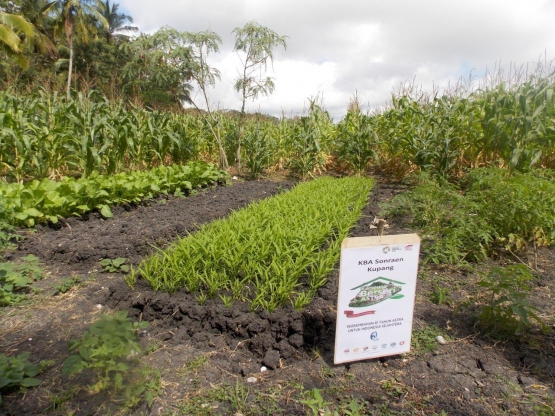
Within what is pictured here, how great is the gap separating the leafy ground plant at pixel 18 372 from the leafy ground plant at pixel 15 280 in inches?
36.7

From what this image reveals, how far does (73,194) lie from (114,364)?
3.23m

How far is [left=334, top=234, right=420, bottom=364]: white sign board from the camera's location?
1.87 m

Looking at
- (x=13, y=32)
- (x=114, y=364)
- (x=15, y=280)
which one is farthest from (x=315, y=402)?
(x=13, y=32)

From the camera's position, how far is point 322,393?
1827 millimetres

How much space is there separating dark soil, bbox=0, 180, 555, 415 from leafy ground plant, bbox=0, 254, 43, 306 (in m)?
0.10

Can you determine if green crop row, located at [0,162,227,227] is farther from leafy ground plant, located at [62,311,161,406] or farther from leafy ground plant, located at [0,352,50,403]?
leafy ground plant, located at [62,311,161,406]

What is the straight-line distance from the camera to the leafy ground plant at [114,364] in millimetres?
1655

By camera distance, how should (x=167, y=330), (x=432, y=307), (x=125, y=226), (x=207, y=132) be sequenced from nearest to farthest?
(x=167, y=330), (x=432, y=307), (x=125, y=226), (x=207, y=132)

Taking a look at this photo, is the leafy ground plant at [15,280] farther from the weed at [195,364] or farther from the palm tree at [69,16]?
the palm tree at [69,16]

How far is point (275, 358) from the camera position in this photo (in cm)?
208

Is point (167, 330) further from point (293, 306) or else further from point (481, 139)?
point (481, 139)

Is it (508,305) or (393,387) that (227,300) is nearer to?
(393,387)

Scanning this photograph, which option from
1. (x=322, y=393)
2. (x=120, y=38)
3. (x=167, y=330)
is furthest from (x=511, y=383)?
(x=120, y=38)

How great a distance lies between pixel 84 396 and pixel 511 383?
84.8 inches
